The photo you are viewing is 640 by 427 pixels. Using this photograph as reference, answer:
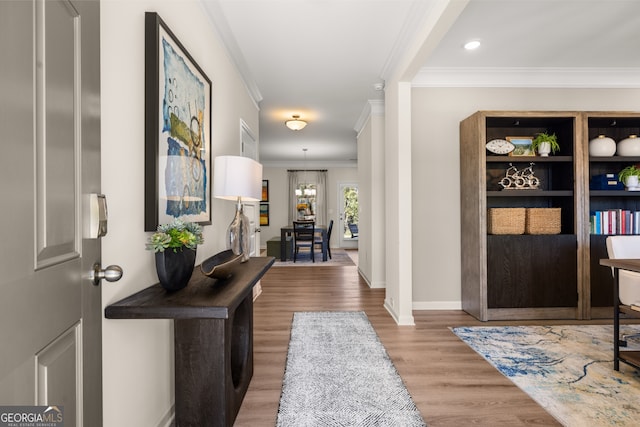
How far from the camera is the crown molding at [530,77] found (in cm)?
381

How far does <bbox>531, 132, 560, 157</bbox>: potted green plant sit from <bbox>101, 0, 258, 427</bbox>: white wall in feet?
11.7

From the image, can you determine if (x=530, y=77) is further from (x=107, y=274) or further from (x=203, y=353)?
(x=107, y=274)

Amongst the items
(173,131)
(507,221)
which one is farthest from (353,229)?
(173,131)

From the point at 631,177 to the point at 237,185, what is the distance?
13.0 ft

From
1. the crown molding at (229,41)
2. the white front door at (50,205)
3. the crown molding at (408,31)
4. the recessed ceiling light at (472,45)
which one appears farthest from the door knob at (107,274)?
the recessed ceiling light at (472,45)

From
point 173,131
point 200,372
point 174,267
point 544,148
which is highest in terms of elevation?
point 544,148

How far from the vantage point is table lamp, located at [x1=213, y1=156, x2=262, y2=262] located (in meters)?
2.09

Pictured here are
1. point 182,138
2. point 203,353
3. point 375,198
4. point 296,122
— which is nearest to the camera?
point 203,353

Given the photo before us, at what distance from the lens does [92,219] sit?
89 centimetres

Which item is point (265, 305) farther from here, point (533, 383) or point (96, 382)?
point (96, 382)

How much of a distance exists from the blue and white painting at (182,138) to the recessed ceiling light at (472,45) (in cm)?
242

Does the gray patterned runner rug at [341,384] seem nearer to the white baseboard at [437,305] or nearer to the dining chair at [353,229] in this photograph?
the white baseboard at [437,305]

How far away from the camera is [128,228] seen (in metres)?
1.43

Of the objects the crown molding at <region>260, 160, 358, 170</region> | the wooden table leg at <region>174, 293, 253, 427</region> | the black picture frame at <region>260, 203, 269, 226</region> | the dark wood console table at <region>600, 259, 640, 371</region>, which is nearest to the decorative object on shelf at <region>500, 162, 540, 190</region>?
the dark wood console table at <region>600, 259, 640, 371</region>
